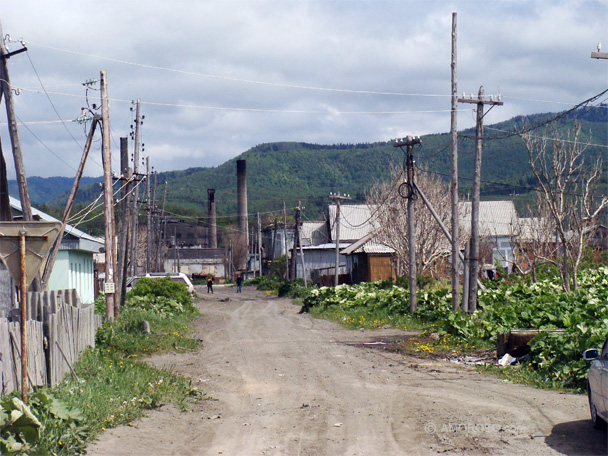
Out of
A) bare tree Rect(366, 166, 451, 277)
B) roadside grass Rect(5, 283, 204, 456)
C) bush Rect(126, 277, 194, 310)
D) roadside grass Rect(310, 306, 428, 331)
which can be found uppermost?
bare tree Rect(366, 166, 451, 277)

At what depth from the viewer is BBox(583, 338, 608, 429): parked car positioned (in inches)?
307

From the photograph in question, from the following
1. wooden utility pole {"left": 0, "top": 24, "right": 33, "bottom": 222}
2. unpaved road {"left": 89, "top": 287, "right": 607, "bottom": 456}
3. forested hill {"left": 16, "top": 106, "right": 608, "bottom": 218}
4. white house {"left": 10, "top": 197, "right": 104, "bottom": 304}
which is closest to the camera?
unpaved road {"left": 89, "top": 287, "right": 607, "bottom": 456}

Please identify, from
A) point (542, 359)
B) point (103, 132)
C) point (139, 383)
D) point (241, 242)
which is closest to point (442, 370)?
point (542, 359)

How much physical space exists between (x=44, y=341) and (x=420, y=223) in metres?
31.8

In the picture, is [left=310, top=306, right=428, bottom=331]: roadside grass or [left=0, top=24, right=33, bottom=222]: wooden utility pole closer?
[left=0, top=24, right=33, bottom=222]: wooden utility pole

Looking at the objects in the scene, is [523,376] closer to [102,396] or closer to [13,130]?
[102,396]

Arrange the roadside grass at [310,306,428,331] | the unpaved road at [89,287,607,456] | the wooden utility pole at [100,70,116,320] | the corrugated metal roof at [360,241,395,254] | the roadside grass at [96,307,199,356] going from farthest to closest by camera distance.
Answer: the corrugated metal roof at [360,241,395,254] → the roadside grass at [310,306,428,331] → the wooden utility pole at [100,70,116,320] → the roadside grass at [96,307,199,356] → the unpaved road at [89,287,607,456]

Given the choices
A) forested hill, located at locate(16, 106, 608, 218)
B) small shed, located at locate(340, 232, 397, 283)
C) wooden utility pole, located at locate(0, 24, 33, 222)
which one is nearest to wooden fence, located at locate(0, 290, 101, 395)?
wooden utility pole, located at locate(0, 24, 33, 222)

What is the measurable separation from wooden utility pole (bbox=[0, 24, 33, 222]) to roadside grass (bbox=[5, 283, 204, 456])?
3.57 m

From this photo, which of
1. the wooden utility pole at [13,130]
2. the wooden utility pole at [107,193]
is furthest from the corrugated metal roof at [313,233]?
the wooden utility pole at [13,130]

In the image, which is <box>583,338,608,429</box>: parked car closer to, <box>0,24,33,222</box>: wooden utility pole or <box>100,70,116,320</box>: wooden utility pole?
<box>0,24,33,222</box>: wooden utility pole

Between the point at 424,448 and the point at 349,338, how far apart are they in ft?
44.3

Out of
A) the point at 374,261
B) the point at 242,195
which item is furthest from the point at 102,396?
the point at 242,195

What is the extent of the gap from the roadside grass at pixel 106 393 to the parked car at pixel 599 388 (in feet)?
18.5
